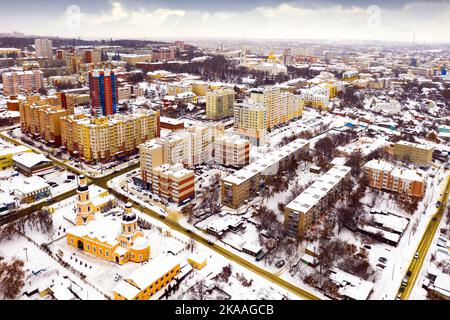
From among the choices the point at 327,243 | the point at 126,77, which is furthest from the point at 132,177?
the point at 126,77

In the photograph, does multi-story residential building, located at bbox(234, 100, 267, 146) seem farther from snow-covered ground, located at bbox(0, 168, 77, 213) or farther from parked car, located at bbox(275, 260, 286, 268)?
parked car, located at bbox(275, 260, 286, 268)

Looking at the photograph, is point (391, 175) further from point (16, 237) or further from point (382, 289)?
point (16, 237)

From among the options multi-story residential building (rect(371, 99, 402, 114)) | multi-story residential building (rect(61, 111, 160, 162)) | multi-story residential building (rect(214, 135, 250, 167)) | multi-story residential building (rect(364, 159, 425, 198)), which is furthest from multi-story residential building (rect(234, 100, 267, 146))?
multi-story residential building (rect(371, 99, 402, 114))

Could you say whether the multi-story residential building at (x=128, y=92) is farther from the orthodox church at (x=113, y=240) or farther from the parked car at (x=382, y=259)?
the parked car at (x=382, y=259)

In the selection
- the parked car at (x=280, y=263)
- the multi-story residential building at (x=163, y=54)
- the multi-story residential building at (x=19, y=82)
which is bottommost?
the parked car at (x=280, y=263)

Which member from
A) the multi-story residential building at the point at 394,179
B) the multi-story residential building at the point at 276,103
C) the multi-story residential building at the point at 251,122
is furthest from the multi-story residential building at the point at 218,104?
the multi-story residential building at the point at 394,179
